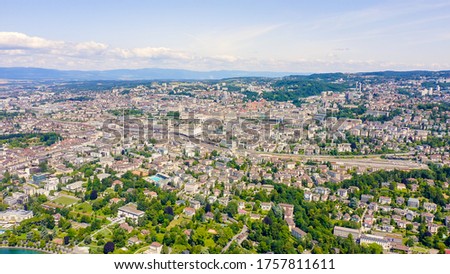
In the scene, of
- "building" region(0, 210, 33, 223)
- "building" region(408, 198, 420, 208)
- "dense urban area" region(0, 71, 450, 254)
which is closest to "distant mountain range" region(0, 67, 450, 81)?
"dense urban area" region(0, 71, 450, 254)

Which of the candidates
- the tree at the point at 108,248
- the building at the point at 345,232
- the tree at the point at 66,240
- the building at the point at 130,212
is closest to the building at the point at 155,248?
the tree at the point at 108,248

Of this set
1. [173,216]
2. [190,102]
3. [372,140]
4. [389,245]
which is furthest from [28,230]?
[190,102]

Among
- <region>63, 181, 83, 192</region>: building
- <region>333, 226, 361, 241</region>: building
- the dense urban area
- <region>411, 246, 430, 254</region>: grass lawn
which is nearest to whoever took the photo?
<region>411, 246, 430, 254</region>: grass lawn

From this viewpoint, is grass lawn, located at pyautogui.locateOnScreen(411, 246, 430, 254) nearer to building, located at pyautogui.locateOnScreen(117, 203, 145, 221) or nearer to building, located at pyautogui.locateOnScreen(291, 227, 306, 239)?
building, located at pyautogui.locateOnScreen(291, 227, 306, 239)

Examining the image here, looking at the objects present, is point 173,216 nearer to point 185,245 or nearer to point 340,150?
point 185,245

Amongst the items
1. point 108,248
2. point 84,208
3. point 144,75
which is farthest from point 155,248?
point 144,75

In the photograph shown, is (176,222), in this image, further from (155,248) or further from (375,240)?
(375,240)
